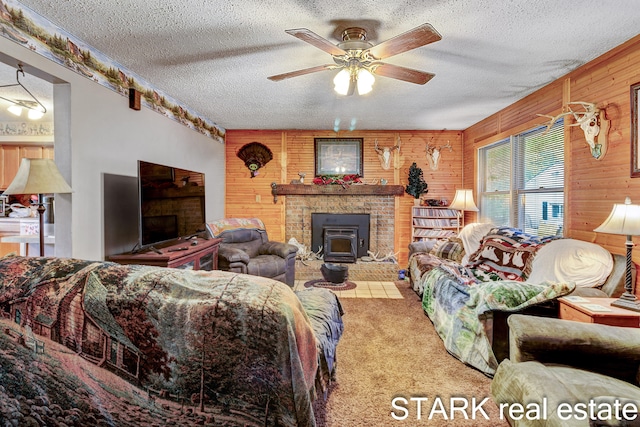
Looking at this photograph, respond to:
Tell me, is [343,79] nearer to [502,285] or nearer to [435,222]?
[502,285]

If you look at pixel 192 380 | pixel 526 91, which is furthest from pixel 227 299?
pixel 526 91

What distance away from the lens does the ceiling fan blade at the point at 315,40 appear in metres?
1.91

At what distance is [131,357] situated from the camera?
97 cm

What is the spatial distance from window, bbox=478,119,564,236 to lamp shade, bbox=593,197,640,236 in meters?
1.30

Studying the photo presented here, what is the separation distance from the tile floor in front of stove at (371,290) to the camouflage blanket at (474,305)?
1.23 m

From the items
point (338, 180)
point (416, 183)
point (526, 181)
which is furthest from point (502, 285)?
point (338, 180)

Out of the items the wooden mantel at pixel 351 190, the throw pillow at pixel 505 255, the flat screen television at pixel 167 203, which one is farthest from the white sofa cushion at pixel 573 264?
the flat screen television at pixel 167 203

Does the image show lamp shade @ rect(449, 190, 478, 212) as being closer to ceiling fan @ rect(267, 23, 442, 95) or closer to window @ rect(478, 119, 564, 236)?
window @ rect(478, 119, 564, 236)

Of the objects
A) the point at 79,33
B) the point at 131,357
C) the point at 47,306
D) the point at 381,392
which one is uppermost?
the point at 79,33

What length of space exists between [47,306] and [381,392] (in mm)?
1813

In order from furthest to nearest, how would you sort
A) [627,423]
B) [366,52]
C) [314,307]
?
[366,52], [314,307], [627,423]

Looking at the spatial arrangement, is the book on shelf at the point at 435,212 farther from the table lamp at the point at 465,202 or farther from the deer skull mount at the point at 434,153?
the deer skull mount at the point at 434,153

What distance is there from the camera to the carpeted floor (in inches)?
72.2

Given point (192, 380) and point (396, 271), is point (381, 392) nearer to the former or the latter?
point (192, 380)
